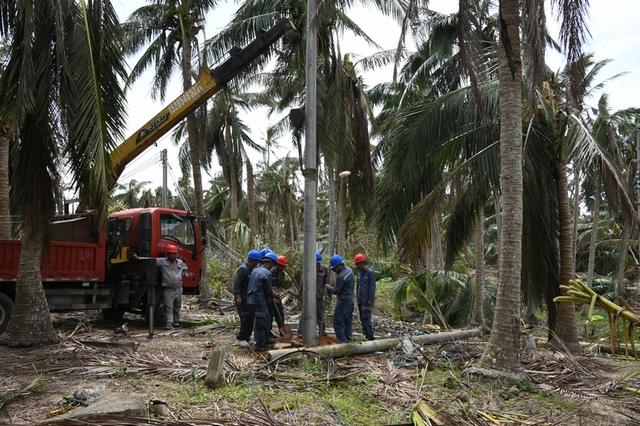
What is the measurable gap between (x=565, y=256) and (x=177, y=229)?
8.34 m

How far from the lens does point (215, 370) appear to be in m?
7.38

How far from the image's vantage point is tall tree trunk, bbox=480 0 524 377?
844 centimetres

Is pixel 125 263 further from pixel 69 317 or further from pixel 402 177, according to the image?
pixel 402 177

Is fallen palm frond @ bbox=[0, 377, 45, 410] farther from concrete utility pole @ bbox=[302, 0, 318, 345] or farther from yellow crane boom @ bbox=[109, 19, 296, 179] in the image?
yellow crane boom @ bbox=[109, 19, 296, 179]

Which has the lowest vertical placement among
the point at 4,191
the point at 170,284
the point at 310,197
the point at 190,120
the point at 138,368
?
the point at 138,368

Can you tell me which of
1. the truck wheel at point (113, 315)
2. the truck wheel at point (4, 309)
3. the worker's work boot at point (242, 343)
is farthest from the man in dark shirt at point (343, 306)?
the truck wheel at point (113, 315)

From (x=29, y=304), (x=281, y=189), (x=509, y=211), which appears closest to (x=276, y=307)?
(x=29, y=304)

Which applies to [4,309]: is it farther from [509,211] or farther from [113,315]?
[509,211]

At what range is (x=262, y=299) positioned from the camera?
9586 millimetres

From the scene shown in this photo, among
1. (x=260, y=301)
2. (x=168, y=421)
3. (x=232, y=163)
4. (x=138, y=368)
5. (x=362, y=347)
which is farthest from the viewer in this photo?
(x=232, y=163)

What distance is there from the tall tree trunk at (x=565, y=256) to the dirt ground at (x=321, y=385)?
36.9 inches

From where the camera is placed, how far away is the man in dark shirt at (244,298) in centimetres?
1048

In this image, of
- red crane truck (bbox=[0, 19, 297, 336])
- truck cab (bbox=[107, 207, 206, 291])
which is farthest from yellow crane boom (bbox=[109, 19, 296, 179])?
truck cab (bbox=[107, 207, 206, 291])

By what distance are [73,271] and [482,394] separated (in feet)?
27.8
